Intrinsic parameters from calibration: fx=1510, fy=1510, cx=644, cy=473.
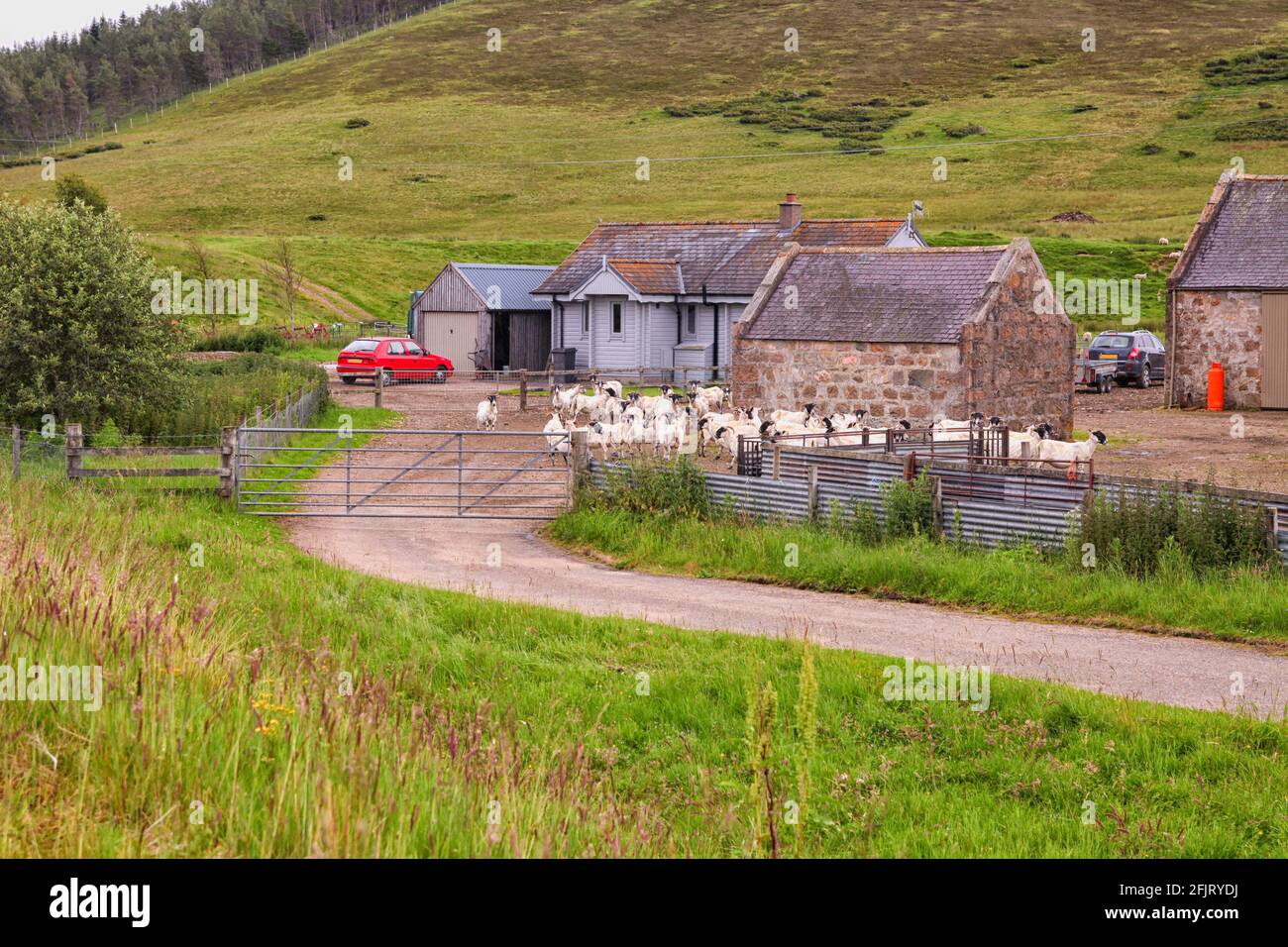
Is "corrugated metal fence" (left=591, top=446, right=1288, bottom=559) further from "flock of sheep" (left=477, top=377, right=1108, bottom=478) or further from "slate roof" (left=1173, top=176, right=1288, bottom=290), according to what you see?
"slate roof" (left=1173, top=176, right=1288, bottom=290)

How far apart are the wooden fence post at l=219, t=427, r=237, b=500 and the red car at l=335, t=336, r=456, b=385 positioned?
2623 centimetres

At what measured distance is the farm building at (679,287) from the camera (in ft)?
167

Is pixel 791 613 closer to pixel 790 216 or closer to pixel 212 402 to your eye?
pixel 212 402

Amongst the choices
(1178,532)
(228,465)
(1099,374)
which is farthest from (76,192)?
(1178,532)

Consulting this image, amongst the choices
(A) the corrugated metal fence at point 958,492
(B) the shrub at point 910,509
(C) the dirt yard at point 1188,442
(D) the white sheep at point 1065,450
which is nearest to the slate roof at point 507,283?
(C) the dirt yard at point 1188,442

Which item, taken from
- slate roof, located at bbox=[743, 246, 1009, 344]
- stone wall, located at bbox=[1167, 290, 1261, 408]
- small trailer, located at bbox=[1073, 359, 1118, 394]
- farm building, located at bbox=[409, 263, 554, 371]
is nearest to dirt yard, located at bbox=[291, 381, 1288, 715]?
slate roof, located at bbox=[743, 246, 1009, 344]

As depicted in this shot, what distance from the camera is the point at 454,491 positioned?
26859mm

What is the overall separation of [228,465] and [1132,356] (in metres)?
33.8

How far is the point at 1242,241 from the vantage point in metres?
40.8

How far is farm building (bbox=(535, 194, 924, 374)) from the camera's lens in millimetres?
50969

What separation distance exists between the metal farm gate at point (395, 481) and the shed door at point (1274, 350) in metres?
19.9

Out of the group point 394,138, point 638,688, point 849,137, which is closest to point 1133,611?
point 638,688

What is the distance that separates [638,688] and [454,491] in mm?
14115
